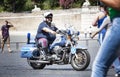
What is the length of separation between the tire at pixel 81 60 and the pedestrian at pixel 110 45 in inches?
297

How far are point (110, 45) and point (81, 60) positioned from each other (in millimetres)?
7824

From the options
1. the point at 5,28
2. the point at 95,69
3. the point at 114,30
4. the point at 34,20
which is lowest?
the point at 34,20

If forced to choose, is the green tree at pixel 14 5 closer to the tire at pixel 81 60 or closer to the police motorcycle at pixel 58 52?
the police motorcycle at pixel 58 52

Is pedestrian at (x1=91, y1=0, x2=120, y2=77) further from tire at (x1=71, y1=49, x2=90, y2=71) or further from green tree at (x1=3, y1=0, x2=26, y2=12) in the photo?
green tree at (x1=3, y1=0, x2=26, y2=12)

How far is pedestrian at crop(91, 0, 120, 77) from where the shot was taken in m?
5.98

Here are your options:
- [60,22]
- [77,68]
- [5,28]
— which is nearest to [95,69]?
[77,68]

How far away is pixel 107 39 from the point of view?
19.7 ft

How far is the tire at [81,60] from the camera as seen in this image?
13.7 metres

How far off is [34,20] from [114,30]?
190ft

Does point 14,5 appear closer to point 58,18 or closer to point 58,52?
point 58,18

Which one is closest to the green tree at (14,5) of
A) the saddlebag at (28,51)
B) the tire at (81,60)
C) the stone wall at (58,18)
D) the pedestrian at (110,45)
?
the stone wall at (58,18)

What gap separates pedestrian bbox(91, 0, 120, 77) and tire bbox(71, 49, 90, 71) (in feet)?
24.7

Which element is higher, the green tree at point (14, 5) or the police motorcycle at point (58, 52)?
the police motorcycle at point (58, 52)

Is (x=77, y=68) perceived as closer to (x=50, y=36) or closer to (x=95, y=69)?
(x=50, y=36)
